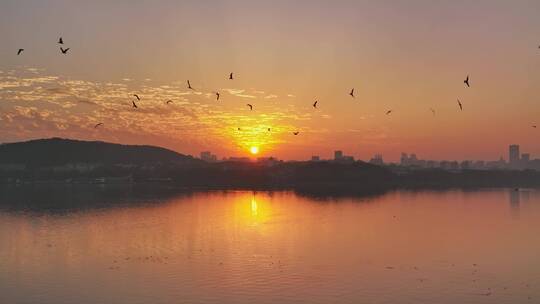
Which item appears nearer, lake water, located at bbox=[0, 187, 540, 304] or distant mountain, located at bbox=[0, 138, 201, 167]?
lake water, located at bbox=[0, 187, 540, 304]

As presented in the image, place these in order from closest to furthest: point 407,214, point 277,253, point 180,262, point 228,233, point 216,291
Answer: point 216,291 → point 180,262 → point 277,253 → point 228,233 → point 407,214

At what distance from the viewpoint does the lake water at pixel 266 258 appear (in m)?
26.0

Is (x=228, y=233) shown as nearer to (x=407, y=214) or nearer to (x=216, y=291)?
(x=216, y=291)

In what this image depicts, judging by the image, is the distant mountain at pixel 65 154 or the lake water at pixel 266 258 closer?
the lake water at pixel 266 258

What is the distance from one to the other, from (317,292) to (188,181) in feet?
430

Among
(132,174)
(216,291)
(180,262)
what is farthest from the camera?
(132,174)

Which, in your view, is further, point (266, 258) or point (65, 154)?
point (65, 154)

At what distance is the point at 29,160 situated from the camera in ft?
Result: 529

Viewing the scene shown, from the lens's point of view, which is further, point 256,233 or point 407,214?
point 407,214

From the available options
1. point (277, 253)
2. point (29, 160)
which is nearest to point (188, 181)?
point (29, 160)

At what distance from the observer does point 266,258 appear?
34406 mm

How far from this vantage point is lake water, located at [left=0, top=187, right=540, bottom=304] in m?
26.0

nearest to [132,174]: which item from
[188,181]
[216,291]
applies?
[188,181]

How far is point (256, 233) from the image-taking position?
4722 cm
